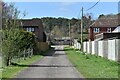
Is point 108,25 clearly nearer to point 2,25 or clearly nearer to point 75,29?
point 2,25

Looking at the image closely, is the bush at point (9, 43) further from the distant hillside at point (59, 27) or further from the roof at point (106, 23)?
the distant hillside at point (59, 27)

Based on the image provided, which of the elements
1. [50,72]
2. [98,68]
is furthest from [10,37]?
[98,68]

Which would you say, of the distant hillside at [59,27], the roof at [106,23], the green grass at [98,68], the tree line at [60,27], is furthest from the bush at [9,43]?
the tree line at [60,27]

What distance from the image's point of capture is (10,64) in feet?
72.7

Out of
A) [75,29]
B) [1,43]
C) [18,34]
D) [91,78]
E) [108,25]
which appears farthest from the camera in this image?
[75,29]

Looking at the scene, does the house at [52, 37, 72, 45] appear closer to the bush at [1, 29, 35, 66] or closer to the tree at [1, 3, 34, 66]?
the tree at [1, 3, 34, 66]

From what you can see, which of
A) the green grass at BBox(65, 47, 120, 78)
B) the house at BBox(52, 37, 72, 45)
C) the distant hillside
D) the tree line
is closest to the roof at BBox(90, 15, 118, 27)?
the green grass at BBox(65, 47, 120, 78)

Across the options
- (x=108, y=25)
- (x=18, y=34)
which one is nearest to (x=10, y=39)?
(x=18, y=34)

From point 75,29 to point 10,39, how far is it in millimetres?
131966

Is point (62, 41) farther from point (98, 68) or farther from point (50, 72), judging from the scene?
point (50, 72)

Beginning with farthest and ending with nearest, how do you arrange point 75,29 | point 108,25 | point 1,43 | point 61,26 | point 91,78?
point 61,26, point 75,29, point 108,25, point 1,43, point 91,78

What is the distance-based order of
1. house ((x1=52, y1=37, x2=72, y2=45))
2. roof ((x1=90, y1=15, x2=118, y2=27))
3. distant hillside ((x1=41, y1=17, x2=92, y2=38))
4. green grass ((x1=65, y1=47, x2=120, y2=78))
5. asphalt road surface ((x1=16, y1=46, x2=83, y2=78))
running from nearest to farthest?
asphalt road surface ((x1=16, y1=46, x2=83, y2=78)) < green grass ((x1=65, y1=47, x2=120, y2=78)) < roof ((x1=90, y1=15, x2=118, y2=27)) < house ((x1=52, y1=37, x2=72, y2=45)) < distant hillside ((x1=41, y1=17, x2=92, y2=38))

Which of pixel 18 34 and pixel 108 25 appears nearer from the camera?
pixel 18 34

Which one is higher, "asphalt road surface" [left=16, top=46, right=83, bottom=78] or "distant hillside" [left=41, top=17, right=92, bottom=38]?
"distant hillside" [left=41, top=17, right=92, bottom=38]
